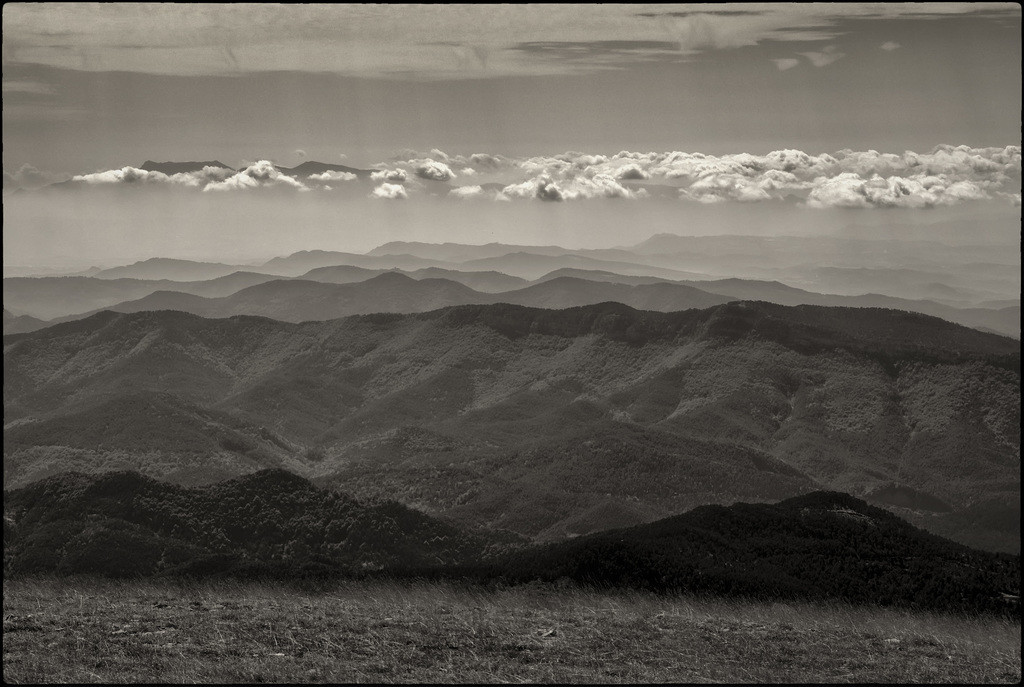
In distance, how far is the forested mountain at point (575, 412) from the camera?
105750mm

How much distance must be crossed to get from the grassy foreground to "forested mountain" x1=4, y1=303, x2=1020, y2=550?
63364 mm

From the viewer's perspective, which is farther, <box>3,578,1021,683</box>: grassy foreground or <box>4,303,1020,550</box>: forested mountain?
<box>4,303,1020,550</box>: forested mountain

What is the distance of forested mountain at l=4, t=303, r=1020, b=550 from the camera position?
10575cm

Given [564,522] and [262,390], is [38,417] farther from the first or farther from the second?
[564,522]

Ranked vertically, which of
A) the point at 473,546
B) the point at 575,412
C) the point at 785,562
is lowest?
the point at 473,546

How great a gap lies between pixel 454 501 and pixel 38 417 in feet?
292

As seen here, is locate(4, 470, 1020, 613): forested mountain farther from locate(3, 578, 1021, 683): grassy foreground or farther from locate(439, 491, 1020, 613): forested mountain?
locate(3, 578, 1021, 683): grassy foreground

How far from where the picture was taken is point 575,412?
14375cm

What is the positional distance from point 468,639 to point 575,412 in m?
127

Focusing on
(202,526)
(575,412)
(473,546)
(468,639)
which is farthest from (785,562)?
(575,412)

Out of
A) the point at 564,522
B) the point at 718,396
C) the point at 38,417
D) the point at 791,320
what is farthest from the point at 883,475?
the point at 38,417

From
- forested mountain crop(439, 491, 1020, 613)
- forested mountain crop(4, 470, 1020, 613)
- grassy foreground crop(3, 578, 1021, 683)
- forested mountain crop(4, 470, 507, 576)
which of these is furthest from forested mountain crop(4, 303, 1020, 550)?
grassy foreground crop(3, 578, 1021, 683)

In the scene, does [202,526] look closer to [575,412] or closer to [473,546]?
[473,546]

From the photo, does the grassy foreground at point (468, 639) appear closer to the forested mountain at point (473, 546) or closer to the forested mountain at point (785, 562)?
the forested mountain at point (785, 562)
